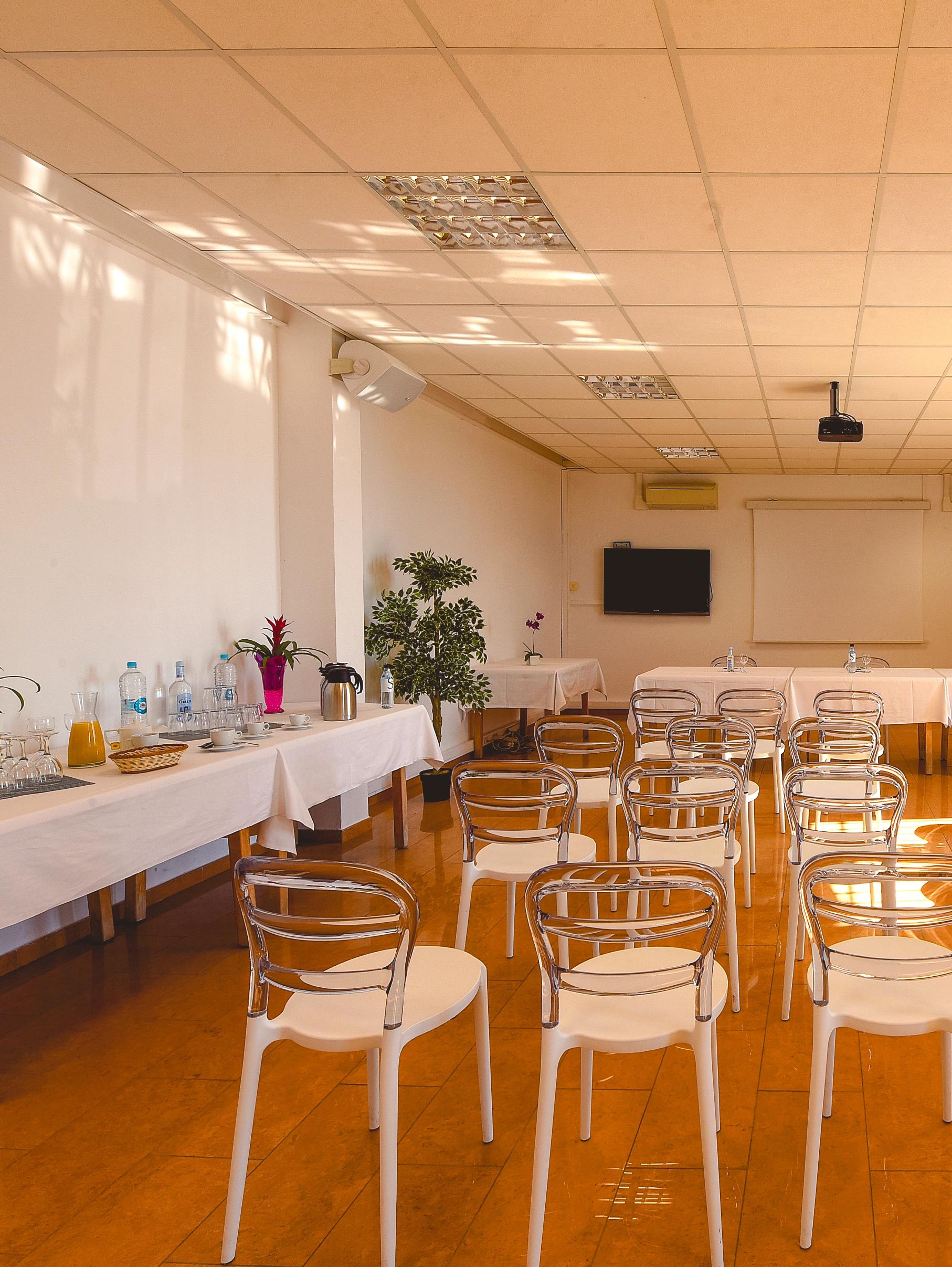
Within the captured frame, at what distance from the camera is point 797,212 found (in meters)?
3.76

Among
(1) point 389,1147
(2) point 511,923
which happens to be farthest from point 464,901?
(1) point 389,1147

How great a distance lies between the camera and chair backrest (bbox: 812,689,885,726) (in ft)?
21.3

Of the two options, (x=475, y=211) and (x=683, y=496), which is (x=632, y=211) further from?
(x=683, y=496)

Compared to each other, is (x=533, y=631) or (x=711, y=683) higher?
(x=533, y=631)

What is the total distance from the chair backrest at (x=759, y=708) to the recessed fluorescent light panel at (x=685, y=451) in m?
3.35

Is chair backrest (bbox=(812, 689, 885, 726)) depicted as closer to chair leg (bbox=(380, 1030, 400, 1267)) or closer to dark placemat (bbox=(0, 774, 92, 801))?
dark placemat (bbox=(0, 774, 92, 801))

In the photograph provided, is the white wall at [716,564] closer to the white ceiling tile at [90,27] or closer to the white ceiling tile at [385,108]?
the white ceiling tile at [385,108]

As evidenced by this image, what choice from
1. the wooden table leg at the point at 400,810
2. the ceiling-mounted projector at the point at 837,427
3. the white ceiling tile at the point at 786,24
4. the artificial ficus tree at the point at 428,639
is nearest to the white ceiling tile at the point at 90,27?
the white ceiling tile at the point at 786,24

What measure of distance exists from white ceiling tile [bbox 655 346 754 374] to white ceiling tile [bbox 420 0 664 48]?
3.62m

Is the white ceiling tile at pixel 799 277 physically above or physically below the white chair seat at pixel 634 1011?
above

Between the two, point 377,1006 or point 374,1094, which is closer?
point 377,1006

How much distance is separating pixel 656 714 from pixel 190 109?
436 centimetres

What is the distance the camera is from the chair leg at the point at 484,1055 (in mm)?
2502

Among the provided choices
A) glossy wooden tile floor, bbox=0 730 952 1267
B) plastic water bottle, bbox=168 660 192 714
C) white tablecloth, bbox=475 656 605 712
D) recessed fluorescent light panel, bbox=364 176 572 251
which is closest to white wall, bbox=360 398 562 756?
white tablecloth, bbox=475 656 605 712
